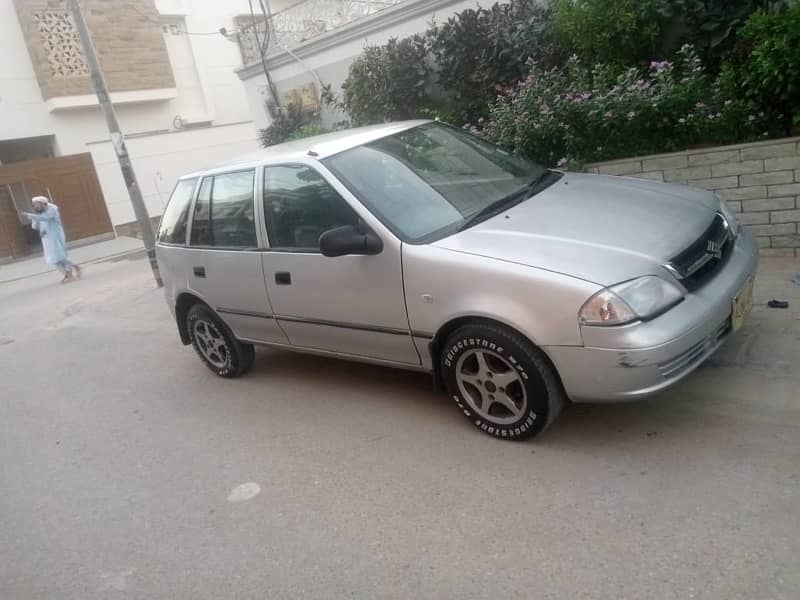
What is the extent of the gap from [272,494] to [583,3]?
5.75m

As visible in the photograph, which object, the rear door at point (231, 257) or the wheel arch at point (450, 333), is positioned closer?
the wheel arch at point (450, 333)

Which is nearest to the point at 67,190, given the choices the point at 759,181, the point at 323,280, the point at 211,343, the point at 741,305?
the point at 211,343

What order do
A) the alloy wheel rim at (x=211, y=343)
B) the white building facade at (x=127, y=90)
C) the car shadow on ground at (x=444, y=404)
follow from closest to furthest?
the car shadow on ground at (x=444, y=404) → the alloy wheel rim at (x=211, y=343) → the white building facade at (x=127, y=90)

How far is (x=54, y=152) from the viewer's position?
67.3 ft

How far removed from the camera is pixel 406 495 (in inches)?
141

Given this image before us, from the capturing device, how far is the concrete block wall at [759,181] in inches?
217

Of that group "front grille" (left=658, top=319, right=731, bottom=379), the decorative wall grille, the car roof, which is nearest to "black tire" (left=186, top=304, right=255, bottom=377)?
the car roof

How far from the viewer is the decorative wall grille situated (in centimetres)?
1894

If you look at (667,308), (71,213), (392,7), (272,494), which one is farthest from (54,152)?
(667,308)

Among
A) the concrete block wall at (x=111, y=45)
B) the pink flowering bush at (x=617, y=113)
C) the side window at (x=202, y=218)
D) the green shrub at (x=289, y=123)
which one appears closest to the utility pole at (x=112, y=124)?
the green shrub at (x=289, y=123)

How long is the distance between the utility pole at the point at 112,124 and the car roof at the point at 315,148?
574 centimetres

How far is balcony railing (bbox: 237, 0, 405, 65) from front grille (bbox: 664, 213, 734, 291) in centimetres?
736

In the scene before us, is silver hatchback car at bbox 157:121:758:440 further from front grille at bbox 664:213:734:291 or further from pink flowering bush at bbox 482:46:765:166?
pink flowering bush at bbox 482:46:765:166

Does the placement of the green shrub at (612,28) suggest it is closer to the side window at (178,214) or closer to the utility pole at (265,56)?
the side window at (178,214)
